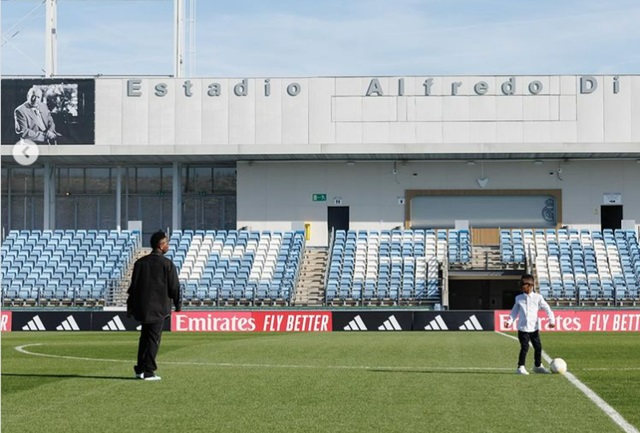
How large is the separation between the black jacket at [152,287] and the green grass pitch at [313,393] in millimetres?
883

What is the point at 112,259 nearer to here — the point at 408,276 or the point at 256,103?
the point at 256,103

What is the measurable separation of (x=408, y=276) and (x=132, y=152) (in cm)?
1415

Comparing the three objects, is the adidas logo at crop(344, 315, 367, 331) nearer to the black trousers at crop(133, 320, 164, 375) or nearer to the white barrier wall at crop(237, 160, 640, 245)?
the white barrier wall at crop(237, 160, 640, 245)

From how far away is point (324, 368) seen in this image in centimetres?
1720

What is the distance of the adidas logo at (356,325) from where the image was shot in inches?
1534

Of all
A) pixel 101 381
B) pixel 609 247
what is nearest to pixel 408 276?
pixel 609 247

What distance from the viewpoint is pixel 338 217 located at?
5716cm

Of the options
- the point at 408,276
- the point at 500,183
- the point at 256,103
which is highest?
the point at 256,103

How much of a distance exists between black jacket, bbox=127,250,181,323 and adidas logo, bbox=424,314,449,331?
81.4 feet

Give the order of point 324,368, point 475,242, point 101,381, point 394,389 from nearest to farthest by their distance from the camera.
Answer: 1. point 394,389
2. point 101,381
3. point 324,368
4. point 475,242

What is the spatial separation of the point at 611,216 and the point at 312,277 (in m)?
14.9

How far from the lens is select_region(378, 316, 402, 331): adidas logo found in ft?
127

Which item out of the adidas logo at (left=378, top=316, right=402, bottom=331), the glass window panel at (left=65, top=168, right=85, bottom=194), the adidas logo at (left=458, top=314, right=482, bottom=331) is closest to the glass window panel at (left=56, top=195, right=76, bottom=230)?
the glass window panel at (left=65, top=168, right=85, bottom=194)

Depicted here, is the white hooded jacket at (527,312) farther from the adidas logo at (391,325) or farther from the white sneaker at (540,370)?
the adidas logo at (391,325)
